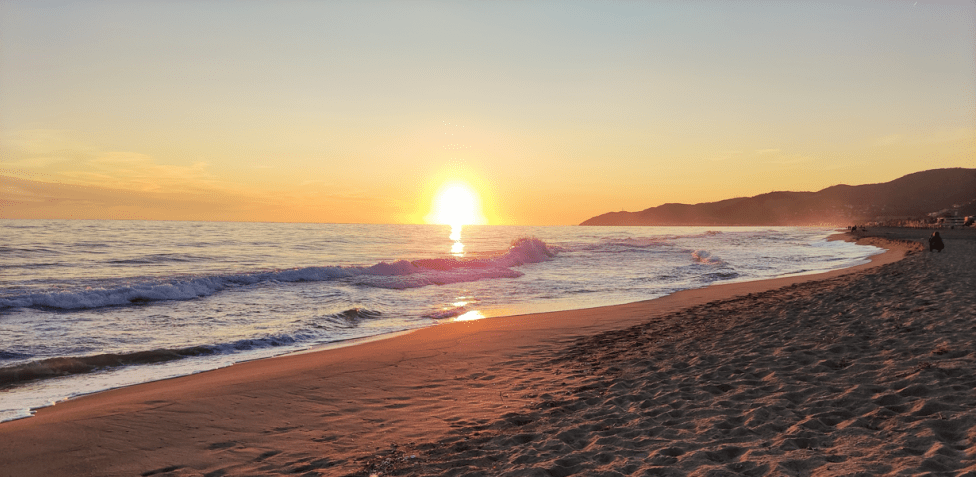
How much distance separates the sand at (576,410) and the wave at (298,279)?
10.8 metres

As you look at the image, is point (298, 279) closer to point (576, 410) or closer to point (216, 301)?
point (216, 301)

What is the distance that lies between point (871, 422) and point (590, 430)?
257cm

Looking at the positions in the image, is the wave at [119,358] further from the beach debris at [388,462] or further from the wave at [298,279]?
the wave at [298,279]

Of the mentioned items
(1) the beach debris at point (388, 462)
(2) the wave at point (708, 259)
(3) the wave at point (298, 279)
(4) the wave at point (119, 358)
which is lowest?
(2) the wave at point (708, 259)

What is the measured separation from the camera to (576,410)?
6191 mm

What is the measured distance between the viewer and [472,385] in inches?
308

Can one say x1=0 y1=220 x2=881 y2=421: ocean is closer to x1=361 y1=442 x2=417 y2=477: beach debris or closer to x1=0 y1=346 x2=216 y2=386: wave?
x1=0 y1=346 x2=216 y2=386: wave

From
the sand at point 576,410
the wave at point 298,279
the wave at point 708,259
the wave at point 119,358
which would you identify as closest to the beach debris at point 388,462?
the sand at point 576,410

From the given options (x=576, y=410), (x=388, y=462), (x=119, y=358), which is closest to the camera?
(x=388, y=462)

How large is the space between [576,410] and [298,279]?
68.2 ft

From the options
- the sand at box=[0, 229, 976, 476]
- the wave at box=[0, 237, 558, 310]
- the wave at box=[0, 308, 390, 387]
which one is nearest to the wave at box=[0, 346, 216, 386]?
the wave at box=[0, 308, 390, 387]

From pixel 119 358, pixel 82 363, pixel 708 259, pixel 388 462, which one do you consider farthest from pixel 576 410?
pixel 708 259

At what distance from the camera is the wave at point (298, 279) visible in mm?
16234

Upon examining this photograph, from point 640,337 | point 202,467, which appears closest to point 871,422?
point 640,337
